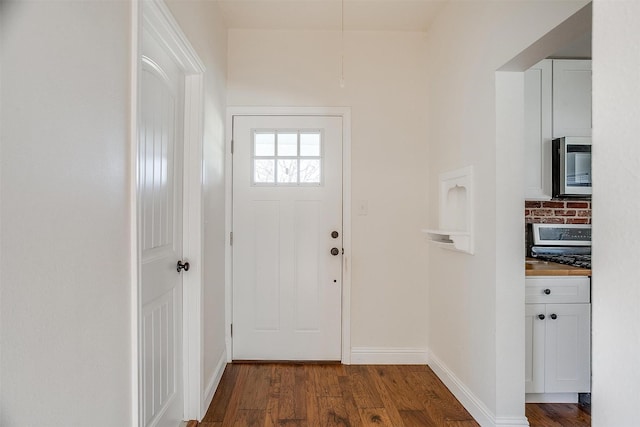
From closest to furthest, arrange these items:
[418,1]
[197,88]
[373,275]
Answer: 1. [197,88]
2. [418,1]
3. [373,275]

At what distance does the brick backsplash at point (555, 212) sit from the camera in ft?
9.87

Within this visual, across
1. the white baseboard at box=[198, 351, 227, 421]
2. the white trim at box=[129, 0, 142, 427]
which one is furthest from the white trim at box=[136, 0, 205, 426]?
the white trim at box=[129, 0, 142, 427]

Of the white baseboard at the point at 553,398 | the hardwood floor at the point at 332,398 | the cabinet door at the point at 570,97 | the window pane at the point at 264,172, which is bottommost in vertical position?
the hardwood floor at the point at 332,398

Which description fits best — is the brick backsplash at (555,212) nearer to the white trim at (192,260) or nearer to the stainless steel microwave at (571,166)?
the stainless steel microwave at (571,166)

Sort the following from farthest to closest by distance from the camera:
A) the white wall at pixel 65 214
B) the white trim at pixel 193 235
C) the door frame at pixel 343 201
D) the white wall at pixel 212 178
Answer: the door frame at pixel 343 201, the white wall at pixel 212 178, the white trim at pixel 193 235, the white wall at pixel 65 214

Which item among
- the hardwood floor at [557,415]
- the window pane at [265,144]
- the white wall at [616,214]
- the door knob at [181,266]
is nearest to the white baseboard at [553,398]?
the hardwood floor at [557,415]

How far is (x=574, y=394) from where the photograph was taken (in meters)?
2.34

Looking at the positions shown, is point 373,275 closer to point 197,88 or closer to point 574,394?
point 574,394

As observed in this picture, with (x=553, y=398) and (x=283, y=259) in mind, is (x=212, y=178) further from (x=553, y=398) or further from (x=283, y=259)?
(x=553, y=398)

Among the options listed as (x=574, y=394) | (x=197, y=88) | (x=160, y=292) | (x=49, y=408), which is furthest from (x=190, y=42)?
(x=574, y=394)

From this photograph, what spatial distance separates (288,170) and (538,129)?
1.91 metres

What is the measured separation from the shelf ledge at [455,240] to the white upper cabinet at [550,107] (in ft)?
2.42

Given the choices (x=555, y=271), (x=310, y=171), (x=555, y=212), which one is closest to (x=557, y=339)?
(x=555, y=271)

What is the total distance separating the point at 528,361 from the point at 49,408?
241cm
